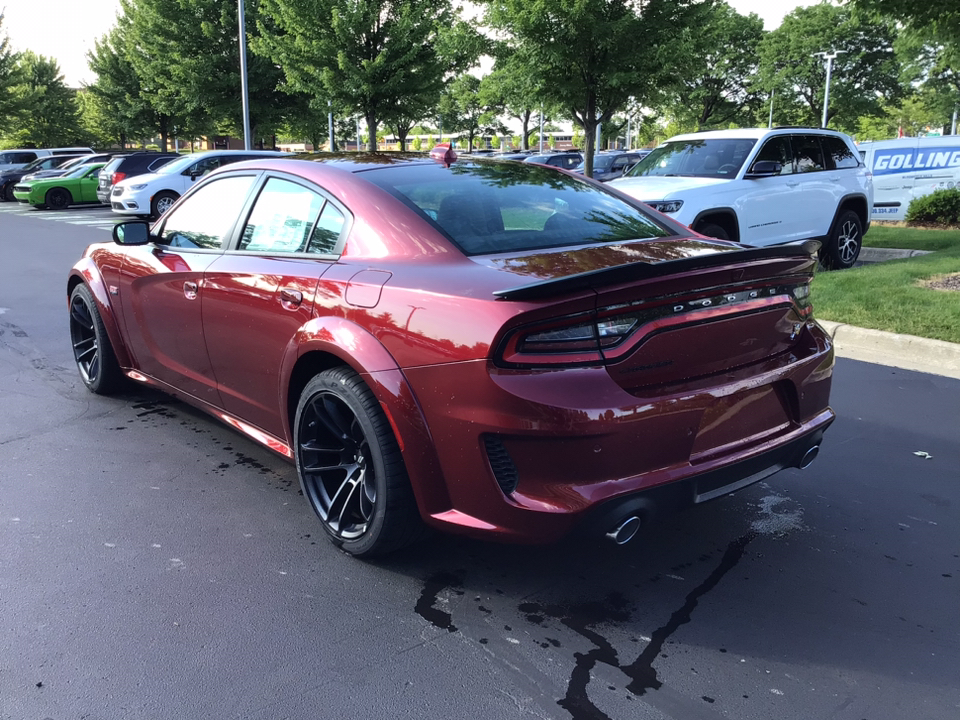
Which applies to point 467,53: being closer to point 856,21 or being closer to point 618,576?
point 856,21

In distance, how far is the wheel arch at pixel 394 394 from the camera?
9.57 feet

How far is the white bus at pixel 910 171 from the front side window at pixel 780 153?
800cm

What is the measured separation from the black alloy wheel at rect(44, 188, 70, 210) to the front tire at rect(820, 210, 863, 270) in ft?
77.4

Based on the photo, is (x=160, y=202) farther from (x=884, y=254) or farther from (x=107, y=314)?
(x=107, y=314)

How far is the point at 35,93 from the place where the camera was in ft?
154

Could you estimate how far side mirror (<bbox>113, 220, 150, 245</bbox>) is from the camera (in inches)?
188

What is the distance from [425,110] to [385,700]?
2434 centimetres

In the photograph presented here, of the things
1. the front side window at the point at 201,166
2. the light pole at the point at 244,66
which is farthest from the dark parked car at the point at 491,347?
the light pole at the point at 244,66

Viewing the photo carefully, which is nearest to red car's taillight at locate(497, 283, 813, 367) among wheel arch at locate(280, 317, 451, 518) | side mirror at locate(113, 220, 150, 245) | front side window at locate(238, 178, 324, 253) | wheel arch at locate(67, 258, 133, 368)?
wheel arch at locate(280, 317, 451, 518)

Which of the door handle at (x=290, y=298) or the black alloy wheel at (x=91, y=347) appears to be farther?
the black alloy wheel at (x=91, y=347)

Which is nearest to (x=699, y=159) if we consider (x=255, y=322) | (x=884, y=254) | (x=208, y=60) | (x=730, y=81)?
(x=884, y=254)

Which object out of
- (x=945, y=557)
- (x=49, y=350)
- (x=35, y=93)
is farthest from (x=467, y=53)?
(x=35, y=93)

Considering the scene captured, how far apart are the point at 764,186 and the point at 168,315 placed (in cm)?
754

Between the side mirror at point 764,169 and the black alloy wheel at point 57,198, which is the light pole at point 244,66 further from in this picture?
the side mirror at point 764,169
